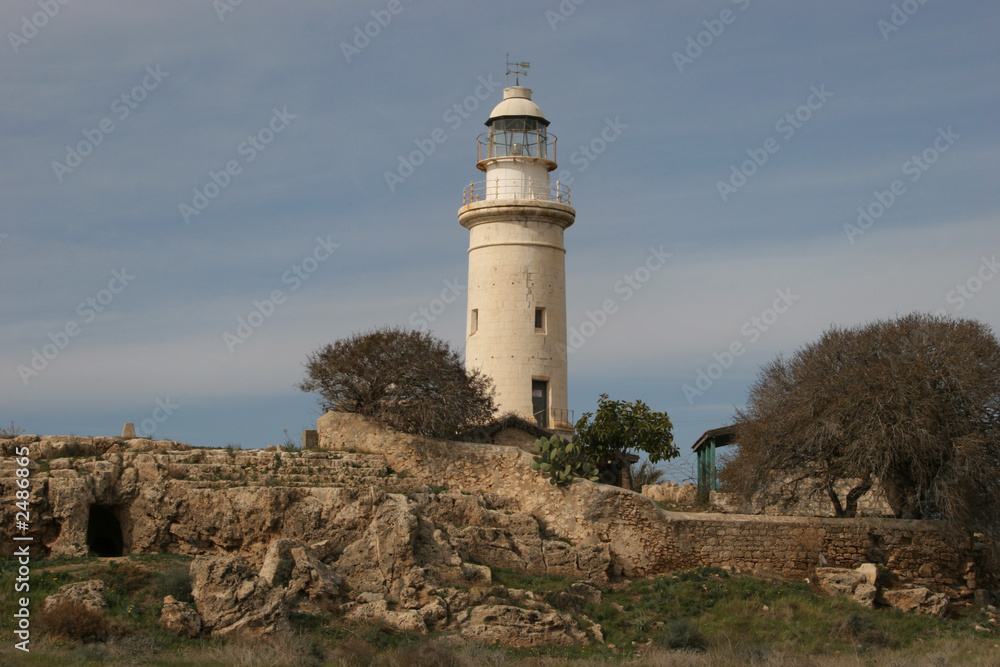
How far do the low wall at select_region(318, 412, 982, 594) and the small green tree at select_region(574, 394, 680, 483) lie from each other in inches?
170

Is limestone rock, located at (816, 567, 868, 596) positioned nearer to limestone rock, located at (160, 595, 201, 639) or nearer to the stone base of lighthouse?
the stone base of lighthouse

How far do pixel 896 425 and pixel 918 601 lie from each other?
326 centimetres

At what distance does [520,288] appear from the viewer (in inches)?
1136

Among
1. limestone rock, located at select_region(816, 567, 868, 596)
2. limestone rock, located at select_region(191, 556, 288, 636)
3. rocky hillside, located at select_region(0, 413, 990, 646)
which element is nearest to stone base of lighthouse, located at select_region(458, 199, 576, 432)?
rocky hillside, located at select_region(0, 413, 990, 646)

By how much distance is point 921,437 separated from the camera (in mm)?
20781

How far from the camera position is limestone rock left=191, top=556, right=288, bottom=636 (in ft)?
53.5

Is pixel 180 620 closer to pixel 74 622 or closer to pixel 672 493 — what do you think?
pixel 74 622

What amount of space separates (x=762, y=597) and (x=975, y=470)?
4831 millimetres

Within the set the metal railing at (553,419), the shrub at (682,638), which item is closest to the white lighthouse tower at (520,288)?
the metal railing at (553,419)

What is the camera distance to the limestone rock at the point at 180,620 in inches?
628

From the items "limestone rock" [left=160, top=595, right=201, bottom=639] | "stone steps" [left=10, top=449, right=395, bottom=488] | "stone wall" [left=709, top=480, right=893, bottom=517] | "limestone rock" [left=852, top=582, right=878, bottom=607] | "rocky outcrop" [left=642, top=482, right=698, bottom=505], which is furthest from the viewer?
"rocky outcrop" [left=642, top=482, right=698, bottom=505]

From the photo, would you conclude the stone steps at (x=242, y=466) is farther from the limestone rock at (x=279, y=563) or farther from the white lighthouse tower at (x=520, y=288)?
the white lighthouse tower at (x=520, y=288)

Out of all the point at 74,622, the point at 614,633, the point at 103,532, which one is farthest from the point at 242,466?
the point at 614,633

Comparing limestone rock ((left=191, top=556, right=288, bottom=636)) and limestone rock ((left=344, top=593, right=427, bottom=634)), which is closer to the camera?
limestone rock ((left=191, top=556, right=288, bottom=636))
